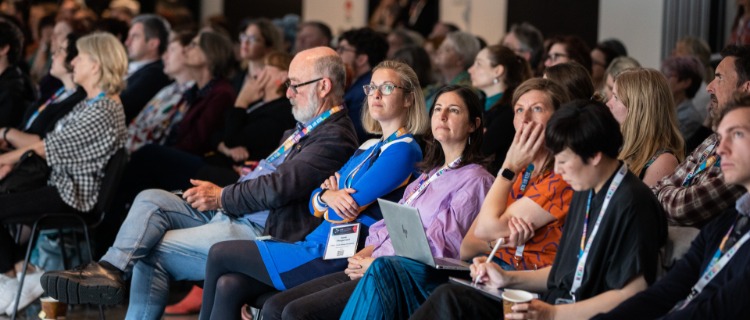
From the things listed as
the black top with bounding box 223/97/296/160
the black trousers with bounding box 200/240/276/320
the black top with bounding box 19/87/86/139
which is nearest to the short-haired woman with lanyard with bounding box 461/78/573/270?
the black trousers with bounding box 200/240/276/320

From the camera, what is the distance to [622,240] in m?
3.00

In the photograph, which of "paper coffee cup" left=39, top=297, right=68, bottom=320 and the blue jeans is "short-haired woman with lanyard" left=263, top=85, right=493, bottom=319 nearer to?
the blue jeans

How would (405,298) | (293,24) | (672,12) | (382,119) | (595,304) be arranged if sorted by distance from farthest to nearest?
(293,24)
(672,12)
(382,119)
(405,298)
(595,304)

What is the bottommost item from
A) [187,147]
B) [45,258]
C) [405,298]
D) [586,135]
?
A: [45,258]

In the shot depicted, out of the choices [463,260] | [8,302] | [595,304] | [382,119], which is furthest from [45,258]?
[595,304]

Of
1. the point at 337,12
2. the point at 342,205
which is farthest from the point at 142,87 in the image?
the point at 337,12

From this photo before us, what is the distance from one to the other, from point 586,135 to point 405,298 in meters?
0.86

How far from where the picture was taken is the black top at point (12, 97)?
6.28 meters

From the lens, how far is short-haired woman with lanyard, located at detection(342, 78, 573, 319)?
348 cm

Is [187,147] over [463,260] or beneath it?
beneath

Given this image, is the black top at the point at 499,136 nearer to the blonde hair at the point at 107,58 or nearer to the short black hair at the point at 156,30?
the blonde hair at the point at 107,58

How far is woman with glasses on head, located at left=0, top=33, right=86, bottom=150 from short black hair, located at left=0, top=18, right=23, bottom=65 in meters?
0.39

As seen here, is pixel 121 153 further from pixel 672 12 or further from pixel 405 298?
pixel 672 12

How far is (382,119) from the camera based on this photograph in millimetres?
4270
